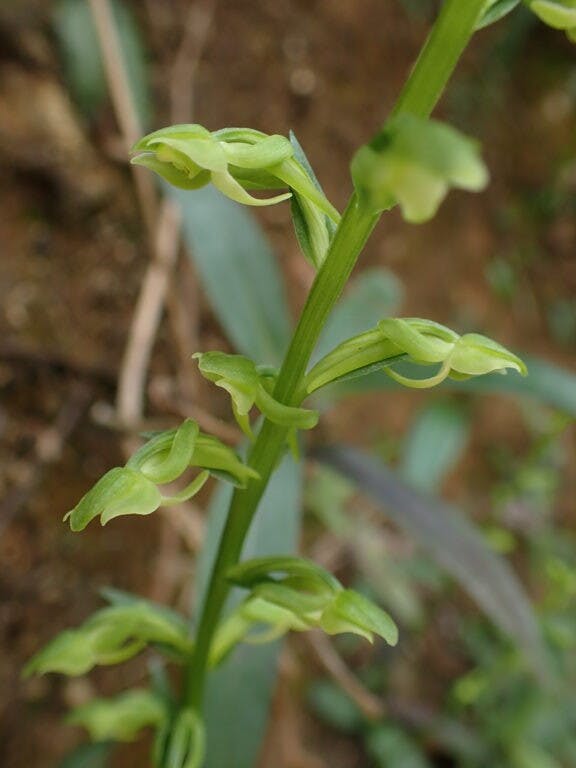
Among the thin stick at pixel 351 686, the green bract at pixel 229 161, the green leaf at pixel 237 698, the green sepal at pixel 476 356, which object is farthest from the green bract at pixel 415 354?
the thin stick at pixel 351 686

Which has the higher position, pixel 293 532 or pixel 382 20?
pixel 382 20

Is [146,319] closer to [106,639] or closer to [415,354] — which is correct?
[106,639]

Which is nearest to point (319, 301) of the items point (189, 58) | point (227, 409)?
point (227, 409)

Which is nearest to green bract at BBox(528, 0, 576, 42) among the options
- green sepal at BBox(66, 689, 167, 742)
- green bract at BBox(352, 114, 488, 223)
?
Answer: green bract at BBox(352, 114, 488, 223)

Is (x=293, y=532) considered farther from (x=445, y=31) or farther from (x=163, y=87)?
(x=163, y=87)

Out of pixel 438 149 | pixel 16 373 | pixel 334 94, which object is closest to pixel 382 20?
pixel 334 94

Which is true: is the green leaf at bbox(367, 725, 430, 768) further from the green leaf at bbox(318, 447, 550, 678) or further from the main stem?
the main stem

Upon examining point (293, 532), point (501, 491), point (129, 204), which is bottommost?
point (293, 532)
